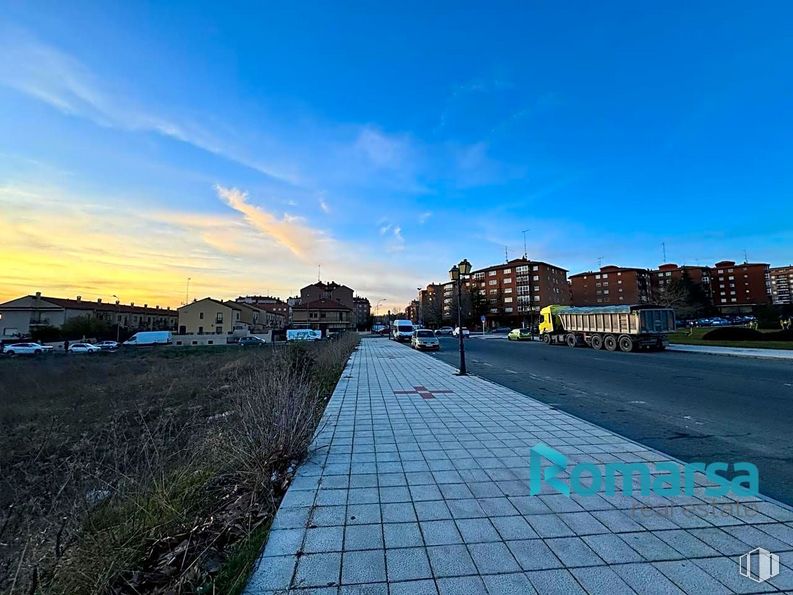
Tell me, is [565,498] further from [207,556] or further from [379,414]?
[379,414]

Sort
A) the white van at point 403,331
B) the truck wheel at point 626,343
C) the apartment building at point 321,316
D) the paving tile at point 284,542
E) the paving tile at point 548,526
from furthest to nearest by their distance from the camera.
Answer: the apartment building at point 321,316 → the white van at point 403,331 → the truck wheel at point 626,343 → the paving tile at point 548,526 → the paving tile at point 284,542

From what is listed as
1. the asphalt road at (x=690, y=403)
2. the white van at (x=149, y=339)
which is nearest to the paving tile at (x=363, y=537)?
the asphalt road at (x=690, y=403)

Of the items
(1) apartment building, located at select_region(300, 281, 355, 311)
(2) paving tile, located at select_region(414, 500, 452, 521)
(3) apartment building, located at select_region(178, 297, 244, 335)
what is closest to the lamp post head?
(2) paving tile, located at select_region(414, 500, 452, 521)

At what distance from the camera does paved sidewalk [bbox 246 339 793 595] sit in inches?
99.6

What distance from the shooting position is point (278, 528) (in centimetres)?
323

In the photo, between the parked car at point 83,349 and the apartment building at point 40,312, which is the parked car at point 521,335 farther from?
the apartment building at point 40,312

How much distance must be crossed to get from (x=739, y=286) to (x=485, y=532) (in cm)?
13908

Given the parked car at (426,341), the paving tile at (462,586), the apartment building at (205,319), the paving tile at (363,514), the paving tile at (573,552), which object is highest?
the apartment building at (205,319)

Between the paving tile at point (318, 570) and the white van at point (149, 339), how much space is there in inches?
2395

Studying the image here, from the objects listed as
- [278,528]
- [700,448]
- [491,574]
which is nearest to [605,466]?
[700,448]

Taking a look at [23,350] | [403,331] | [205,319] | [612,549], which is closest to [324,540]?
[612,549]

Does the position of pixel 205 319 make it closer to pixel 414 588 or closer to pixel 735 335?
pixel 735 335

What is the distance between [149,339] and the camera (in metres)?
54.8

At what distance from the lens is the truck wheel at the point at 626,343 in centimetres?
2331
